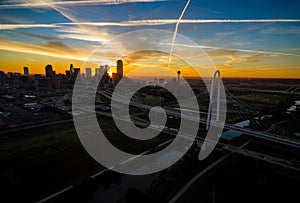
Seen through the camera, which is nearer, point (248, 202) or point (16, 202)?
point (16, 202)

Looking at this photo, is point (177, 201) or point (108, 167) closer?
point (177, 201)

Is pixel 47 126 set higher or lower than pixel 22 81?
lower

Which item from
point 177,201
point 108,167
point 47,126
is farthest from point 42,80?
Result: point 177,201

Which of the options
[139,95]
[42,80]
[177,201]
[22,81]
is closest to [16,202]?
[177,201]

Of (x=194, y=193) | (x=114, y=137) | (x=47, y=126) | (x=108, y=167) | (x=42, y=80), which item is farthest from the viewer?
(x=42, y=80)

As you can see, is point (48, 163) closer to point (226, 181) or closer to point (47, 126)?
point (47, 126)

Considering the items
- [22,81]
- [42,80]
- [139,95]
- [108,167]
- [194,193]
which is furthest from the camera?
[22,81]

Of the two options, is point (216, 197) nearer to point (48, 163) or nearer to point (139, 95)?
point (48, 163)

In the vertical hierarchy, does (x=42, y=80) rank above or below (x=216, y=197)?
above

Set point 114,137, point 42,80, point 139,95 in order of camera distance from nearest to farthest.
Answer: point 114,137 → point 139,95 → point 42,80
